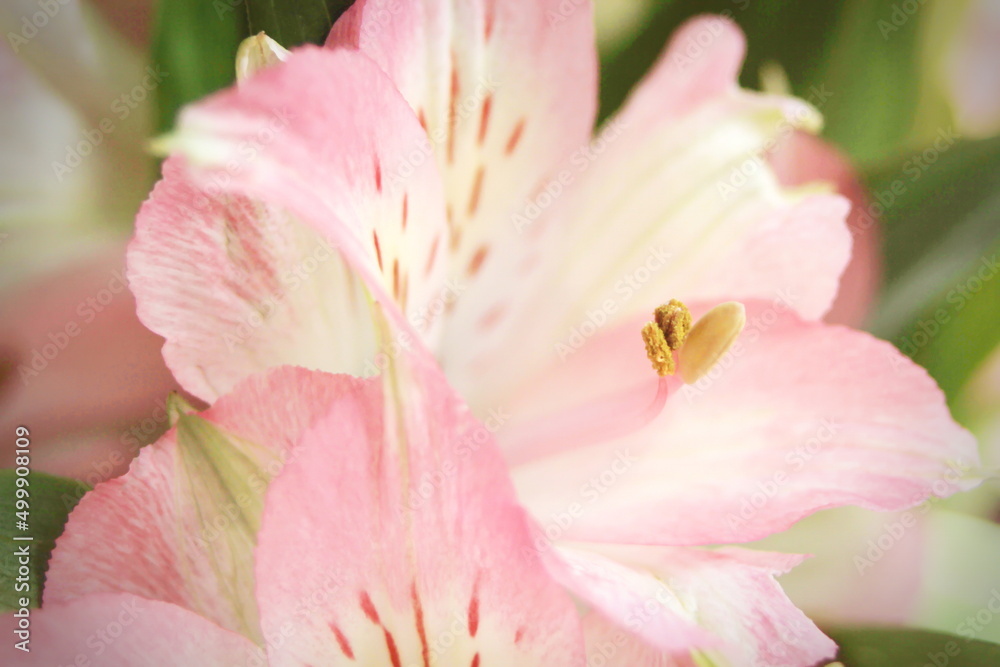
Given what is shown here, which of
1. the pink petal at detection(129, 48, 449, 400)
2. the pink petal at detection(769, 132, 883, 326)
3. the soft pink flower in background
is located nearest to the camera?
the pink petal at detection(129, 48, 449, 400)

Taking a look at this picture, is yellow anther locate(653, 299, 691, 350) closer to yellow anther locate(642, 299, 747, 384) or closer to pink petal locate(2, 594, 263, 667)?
yellow anther locate(642, 299, 747, 384)

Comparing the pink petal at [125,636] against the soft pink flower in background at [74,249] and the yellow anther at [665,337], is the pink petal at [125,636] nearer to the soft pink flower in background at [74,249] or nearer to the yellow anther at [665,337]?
the soft pink flower in background at [74,249]

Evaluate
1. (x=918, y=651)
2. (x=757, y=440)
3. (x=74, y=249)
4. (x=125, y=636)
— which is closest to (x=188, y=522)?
(x=125, y=636)

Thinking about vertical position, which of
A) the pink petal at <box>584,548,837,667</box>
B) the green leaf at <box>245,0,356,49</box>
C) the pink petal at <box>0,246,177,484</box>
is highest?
the green leaf at <box>245,0,356,49</box>

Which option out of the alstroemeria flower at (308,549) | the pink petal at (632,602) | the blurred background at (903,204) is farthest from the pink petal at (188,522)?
the blurred background at (903,204)

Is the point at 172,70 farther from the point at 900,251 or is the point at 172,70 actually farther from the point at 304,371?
the point at 900,251

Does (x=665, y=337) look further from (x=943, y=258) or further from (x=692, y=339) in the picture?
(x=943, y=258)

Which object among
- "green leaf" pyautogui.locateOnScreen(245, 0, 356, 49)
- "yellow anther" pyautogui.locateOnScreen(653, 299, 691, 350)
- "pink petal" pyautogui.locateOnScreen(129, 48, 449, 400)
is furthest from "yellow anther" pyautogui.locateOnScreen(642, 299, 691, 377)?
"green leaf" pyautogui.locateOnScreen(245, 0, 356, 49)

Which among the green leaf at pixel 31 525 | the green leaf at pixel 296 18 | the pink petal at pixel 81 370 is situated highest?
the green leaf at pixel 296 18
